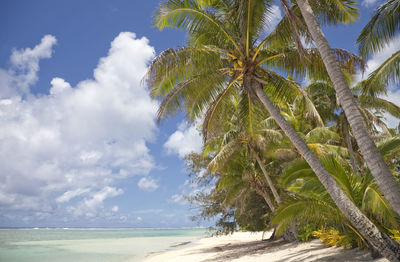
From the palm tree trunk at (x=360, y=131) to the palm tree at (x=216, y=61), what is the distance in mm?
1449

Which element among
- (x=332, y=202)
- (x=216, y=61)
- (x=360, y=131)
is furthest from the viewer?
(x=216, y=61)

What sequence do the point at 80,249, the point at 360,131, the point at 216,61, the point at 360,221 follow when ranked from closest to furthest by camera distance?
the point at 360,131 → the point at 360,221 → the point at 216,61 → the point at 80,249

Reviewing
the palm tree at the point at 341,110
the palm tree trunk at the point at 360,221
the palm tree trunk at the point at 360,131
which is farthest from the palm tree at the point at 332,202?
→ the palm tree at the point at 341,110

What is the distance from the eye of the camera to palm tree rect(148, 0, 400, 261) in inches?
289

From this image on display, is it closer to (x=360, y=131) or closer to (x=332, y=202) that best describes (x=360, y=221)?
(x=332, y=202)

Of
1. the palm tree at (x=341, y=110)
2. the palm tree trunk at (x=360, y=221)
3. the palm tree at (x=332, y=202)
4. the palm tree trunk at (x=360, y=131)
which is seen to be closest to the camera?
the palm tree trunk at (x=360, y=131)

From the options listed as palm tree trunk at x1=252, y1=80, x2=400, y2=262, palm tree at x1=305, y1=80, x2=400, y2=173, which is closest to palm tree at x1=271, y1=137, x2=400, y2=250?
palm tree trunk at x1=252, y1=80, x2=400, y2=262

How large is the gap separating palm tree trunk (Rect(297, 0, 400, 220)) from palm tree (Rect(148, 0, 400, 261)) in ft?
4.75

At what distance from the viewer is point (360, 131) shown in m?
4.85

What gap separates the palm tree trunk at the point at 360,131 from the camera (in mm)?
4535

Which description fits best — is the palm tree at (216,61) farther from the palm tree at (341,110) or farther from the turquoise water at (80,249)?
the turquoise water at (80,249)

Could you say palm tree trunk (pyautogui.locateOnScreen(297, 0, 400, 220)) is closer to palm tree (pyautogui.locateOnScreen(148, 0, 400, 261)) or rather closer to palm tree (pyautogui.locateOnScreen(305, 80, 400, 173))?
palm tree (pyautogui.locateOnScreen(148, 0, 400, 261))

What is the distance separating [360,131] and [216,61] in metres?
4.27

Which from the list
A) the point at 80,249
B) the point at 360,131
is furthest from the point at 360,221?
the point at 80,249
